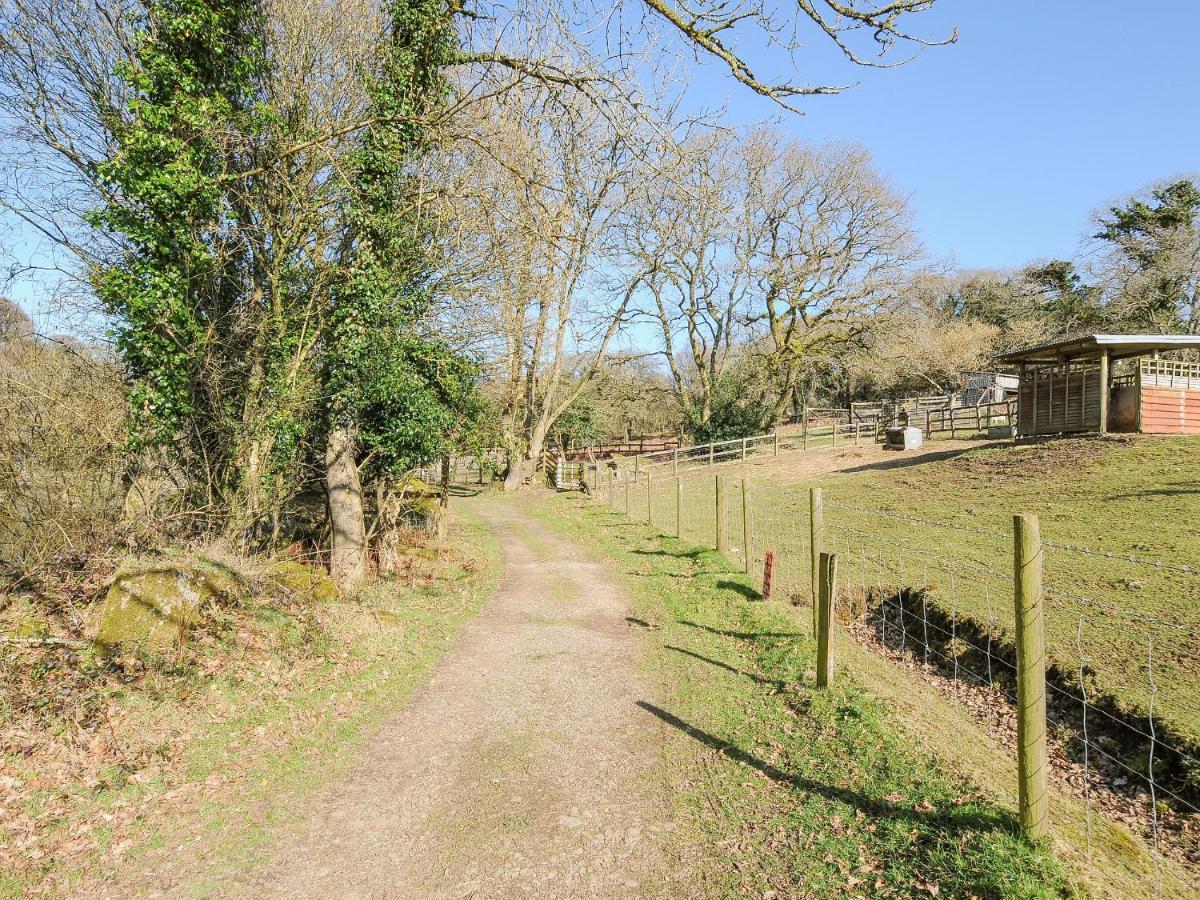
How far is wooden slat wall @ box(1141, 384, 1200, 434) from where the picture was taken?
18656mm

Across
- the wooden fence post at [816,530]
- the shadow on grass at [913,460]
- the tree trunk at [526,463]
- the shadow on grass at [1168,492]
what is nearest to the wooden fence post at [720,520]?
the wooden fence post at [816,530]

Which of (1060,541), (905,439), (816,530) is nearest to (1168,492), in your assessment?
(1060,541)

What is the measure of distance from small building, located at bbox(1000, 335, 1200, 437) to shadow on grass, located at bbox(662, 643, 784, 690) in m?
16.7

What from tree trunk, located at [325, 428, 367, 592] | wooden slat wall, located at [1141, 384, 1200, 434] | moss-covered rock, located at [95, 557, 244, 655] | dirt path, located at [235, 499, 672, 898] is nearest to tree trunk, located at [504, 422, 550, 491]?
tree trunk, located at [325, 428, 367, 592]

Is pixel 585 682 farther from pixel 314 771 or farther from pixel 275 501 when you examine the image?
pixel 275 501

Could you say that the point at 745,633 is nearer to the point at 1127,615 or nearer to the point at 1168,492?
the point at 1127,615

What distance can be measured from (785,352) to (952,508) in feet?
69.8

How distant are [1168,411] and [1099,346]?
2.63 metres

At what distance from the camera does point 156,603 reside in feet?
21.9

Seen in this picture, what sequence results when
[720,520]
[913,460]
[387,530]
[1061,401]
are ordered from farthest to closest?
[913,460], [1061,401], [720,520], [387,530]

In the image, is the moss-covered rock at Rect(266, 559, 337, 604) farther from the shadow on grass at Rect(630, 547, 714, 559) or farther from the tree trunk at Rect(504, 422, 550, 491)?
the tree trunk at Rect(504, 422, 550, 491)

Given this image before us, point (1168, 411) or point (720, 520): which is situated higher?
point (1168, 411)

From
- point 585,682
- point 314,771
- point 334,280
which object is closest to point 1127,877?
point 585,682

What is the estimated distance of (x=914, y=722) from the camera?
18.3ft
